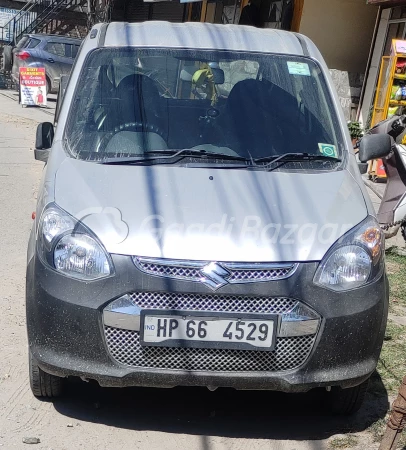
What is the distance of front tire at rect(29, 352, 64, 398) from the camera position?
158 inches

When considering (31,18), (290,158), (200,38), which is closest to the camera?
(290,158)

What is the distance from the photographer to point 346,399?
160 inches

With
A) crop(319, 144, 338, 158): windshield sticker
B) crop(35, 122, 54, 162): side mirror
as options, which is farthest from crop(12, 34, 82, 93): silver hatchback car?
crop(319, 144, 338, 158): windshield sticker

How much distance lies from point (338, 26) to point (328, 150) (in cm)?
1169

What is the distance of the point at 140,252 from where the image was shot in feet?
11.6

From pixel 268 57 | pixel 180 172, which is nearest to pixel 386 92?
pixel 268 57

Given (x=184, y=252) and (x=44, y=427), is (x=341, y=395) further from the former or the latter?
(x=44, y=427)

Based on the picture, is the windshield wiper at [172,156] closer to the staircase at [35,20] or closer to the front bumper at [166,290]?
the front bumper at [166,290]

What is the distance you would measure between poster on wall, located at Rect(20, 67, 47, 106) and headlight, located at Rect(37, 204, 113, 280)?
16.5 m

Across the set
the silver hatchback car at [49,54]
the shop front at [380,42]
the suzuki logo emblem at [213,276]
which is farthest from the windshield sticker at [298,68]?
the silver hatchback car at [49,54]

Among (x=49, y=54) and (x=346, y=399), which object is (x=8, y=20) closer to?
(x=49, y=54)

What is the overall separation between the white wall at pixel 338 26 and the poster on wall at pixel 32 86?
7.27 metres

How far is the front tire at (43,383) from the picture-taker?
402cm

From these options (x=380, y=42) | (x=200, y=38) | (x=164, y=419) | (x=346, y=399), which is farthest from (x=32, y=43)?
(x=346, y=399)
